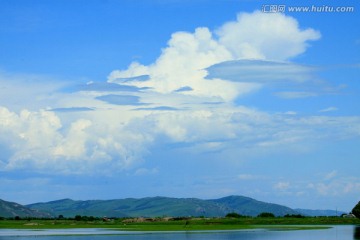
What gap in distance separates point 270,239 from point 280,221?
3093 inches

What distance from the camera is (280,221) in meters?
161

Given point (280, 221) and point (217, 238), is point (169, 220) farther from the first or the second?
point (217, 238)

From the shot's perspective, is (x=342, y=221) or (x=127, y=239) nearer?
(x=127, y=239)

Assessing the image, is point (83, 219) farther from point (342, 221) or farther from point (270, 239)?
point (270, 239)

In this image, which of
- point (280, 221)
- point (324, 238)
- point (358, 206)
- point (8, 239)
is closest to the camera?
point (324, 238)

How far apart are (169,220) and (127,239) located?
8476 centimetres

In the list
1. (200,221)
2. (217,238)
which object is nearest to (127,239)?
(217,238)

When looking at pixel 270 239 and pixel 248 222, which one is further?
pixel 248 222

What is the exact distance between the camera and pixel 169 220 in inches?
6781

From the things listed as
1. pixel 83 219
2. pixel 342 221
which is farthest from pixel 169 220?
pixel 342 221

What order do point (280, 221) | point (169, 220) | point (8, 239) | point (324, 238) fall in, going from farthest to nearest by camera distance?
1. point (169, 220)
2. point (280, 221)
3. point (8, 239)
4. point (324, 238)

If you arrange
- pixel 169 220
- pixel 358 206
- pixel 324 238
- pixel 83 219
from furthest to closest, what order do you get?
pixel 83 219 → pixel 169 220 → pixel 358 206 → pixel 324 238

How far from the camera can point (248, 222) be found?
159 metres

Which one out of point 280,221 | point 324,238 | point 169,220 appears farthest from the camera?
point 169,220
